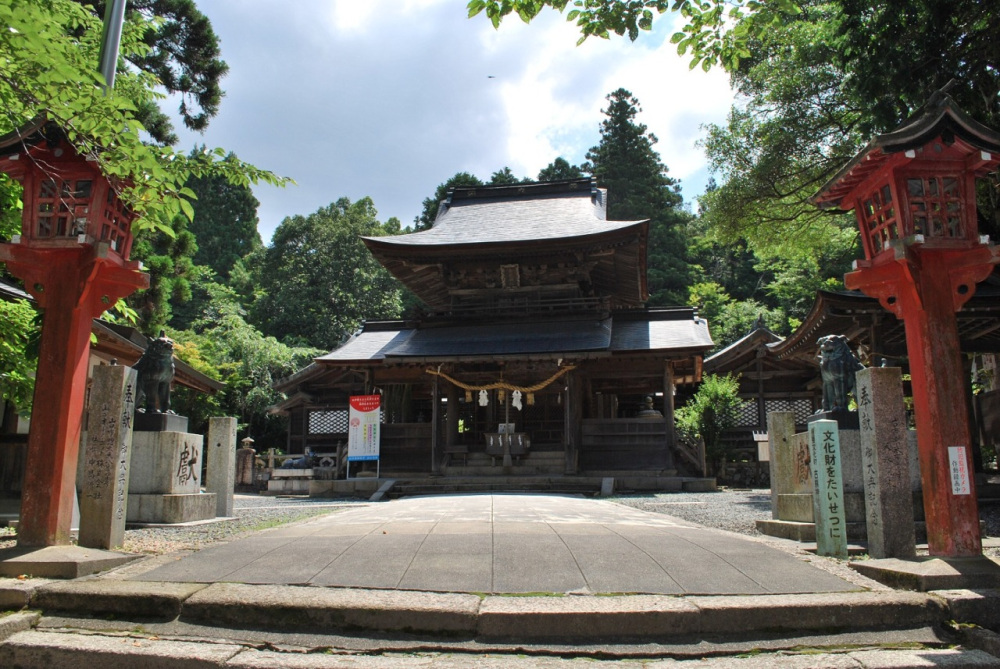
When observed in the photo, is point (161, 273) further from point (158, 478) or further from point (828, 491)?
point (828, 491)

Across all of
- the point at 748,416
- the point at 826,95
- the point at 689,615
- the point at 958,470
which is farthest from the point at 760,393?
the point at 689,615

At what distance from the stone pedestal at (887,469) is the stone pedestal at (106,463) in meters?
6.07

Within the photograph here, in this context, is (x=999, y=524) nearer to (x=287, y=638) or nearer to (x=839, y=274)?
(x=287, y=638)

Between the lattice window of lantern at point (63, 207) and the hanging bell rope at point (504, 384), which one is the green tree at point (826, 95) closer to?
the hanging bell rope at point (504, 384)

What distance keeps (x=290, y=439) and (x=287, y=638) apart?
2414 cm

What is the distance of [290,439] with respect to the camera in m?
26.6

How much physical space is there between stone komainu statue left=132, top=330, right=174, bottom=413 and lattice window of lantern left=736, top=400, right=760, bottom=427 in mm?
18163

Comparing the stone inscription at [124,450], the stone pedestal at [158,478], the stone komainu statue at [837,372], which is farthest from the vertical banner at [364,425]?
the stone komainu statue at [837,372]

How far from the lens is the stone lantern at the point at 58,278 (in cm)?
516

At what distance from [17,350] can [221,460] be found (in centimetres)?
286

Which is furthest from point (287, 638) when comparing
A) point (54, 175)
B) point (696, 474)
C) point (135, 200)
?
point (696, 474)

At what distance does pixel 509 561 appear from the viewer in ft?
16.0

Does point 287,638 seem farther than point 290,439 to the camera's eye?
No

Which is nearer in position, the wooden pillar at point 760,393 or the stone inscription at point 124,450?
the stone inscription at point 124,450
